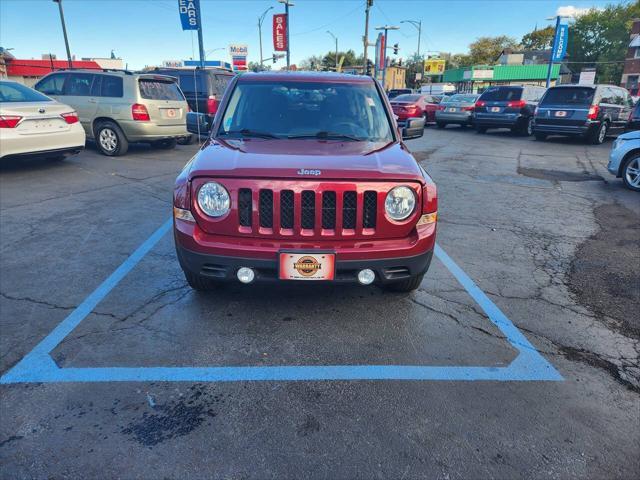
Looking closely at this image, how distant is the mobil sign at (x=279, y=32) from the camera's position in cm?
3706

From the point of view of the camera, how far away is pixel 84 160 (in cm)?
1013

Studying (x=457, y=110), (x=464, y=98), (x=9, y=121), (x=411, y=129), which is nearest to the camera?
(x=411, y=129)

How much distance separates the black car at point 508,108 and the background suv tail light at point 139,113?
13.0 meters

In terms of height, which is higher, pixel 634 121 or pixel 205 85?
pixel 205 85

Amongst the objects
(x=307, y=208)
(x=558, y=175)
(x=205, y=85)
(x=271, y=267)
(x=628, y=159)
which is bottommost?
(x=558, y=175)

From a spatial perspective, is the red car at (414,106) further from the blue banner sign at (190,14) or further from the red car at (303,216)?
the red car at (303,216)

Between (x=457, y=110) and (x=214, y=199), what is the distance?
1863cm

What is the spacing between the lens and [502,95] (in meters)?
17.7

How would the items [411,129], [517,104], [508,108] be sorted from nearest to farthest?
[411,129] → [517,104] → [508,108]

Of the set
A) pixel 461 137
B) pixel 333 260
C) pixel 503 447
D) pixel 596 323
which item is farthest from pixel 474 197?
pixel 461 137

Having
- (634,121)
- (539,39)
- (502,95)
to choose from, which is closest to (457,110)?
(502,95)

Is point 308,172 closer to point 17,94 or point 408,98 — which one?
point 17,94

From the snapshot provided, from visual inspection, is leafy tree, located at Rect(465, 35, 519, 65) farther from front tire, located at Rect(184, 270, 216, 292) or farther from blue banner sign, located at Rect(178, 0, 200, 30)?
front tire, located at Rect(184, 270, 216, 292)

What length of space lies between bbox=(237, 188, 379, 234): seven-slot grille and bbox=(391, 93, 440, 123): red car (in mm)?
16155
